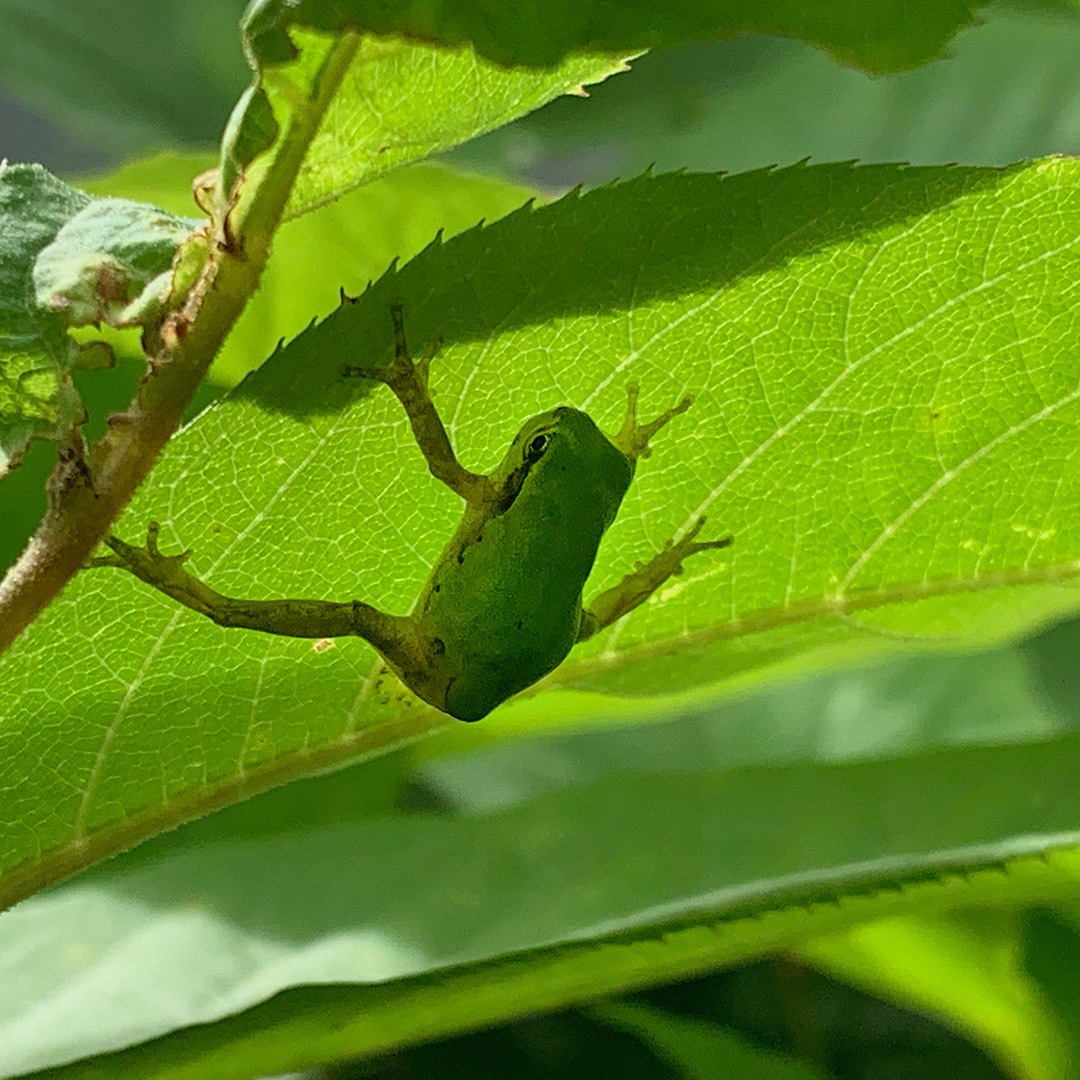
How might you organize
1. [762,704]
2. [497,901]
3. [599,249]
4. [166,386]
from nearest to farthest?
[166,386] < [599,249] < [497,901] < [762,704]

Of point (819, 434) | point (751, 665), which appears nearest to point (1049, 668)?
point (751, 665)

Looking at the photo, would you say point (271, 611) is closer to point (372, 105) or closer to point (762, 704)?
point (372, 105)

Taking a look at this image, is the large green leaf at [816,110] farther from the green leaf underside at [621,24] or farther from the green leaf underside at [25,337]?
the green leaf underside at [25,337]

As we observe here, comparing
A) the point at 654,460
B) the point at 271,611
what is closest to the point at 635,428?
the point at 654,460

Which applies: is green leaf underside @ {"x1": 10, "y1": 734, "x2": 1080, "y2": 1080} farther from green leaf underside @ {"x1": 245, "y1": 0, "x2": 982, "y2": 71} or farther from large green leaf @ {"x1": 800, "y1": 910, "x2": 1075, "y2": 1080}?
green leaf underside @ {"x1": 245, "y1": 0, "x2": 982, "y2": 71}

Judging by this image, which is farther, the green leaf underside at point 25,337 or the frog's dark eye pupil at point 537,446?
the frog's dark eye pupil at point 537,446

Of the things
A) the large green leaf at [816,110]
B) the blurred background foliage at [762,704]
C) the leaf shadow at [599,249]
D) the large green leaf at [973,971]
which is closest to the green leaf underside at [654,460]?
the leaf shadow at [599,249]

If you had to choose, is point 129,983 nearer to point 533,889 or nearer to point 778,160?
point 533,889
